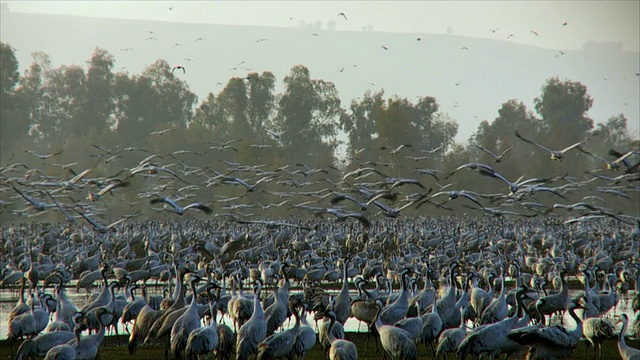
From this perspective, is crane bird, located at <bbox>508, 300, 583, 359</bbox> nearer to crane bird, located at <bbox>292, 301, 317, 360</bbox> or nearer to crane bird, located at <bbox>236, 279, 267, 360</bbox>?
crane bird, located at <bbox>292, 301, 317, 360</bbox>

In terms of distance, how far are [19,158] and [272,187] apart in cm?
3399

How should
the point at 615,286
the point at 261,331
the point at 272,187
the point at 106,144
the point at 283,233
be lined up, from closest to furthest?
the point at 261,331 → the point at 615,286 → the point at 283,233 → the point at 272,187 → the point at 106,144

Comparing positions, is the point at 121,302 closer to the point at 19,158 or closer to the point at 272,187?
the point at 272,187

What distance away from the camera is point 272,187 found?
77.4m

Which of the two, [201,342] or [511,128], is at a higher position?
[511,128]

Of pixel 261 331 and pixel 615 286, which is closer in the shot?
pixel 261 331

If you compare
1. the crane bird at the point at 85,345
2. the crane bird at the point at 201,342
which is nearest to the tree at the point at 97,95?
the crane bird at the point at 85,345

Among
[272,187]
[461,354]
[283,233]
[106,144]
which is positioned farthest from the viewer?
[106,144]

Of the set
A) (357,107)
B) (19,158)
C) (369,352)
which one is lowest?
(369,352)

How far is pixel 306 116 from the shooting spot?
98938 mm

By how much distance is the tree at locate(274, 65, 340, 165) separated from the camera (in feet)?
321

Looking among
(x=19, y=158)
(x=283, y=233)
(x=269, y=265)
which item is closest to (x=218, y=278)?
(x=269, y=265)

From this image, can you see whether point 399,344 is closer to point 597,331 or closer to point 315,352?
point 315,352

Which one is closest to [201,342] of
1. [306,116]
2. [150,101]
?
[306,116]
